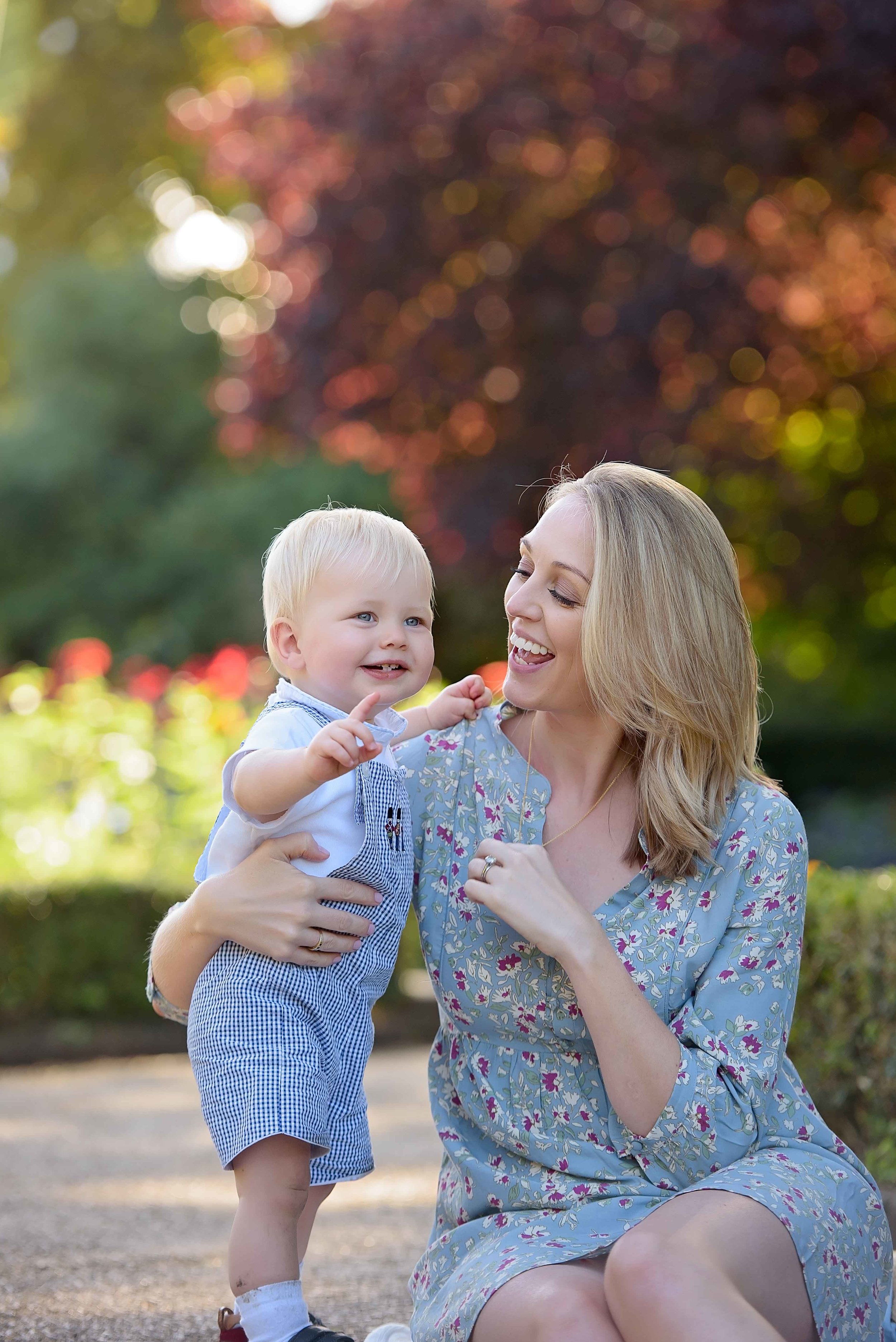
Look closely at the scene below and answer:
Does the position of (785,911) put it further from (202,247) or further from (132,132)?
(132,132)

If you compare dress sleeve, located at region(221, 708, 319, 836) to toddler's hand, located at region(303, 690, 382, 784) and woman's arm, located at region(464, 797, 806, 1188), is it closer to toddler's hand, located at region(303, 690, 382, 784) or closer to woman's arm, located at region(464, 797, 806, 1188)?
toddler's hand, located at region(303, 690, 382, 784)

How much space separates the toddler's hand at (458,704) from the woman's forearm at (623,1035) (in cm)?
57

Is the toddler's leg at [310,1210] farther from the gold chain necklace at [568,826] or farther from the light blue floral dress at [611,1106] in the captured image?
the gold chain necklace at [568,826]

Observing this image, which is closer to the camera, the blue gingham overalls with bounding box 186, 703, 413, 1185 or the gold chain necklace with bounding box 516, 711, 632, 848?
the blue gingham overalls with bounding box 186, 703, 413, 1185

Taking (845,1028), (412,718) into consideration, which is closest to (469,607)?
(845,1028)

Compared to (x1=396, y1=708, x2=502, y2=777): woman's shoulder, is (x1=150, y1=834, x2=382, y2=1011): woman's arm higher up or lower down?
lower down

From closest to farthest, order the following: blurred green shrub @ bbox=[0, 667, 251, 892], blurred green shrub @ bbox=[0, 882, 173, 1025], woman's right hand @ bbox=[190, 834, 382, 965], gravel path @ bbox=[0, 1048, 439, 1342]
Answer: woman's right hand @ bbox=[190, 834, 382, 965] → gravel path @ bbox=[0, 1048, 439, 1342] → blurred green shrub @ bbox=[0, 882, 173, 1025] → blurred green shrub @ bbox=[0, 667, 251, 892]

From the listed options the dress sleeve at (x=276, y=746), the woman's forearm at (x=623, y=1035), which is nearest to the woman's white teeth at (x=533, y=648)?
the dress sleeve at (x=276, y=746)

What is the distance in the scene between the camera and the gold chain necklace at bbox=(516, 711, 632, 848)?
86.8 inches

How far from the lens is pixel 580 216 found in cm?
921

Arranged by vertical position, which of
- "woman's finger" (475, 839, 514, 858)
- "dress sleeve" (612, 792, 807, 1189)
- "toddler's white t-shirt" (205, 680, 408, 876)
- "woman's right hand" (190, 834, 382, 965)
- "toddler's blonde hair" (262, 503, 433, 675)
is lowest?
"dress sleeve" (612, 792, 807, 1189)

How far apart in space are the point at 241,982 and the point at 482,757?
1.67ft

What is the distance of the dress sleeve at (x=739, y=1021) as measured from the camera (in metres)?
1.93

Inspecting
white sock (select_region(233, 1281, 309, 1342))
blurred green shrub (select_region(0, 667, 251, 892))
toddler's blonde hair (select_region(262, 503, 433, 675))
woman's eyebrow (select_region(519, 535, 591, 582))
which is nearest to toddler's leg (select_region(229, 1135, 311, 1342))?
white sock (select_region(233, 1281, 309, 1342))
